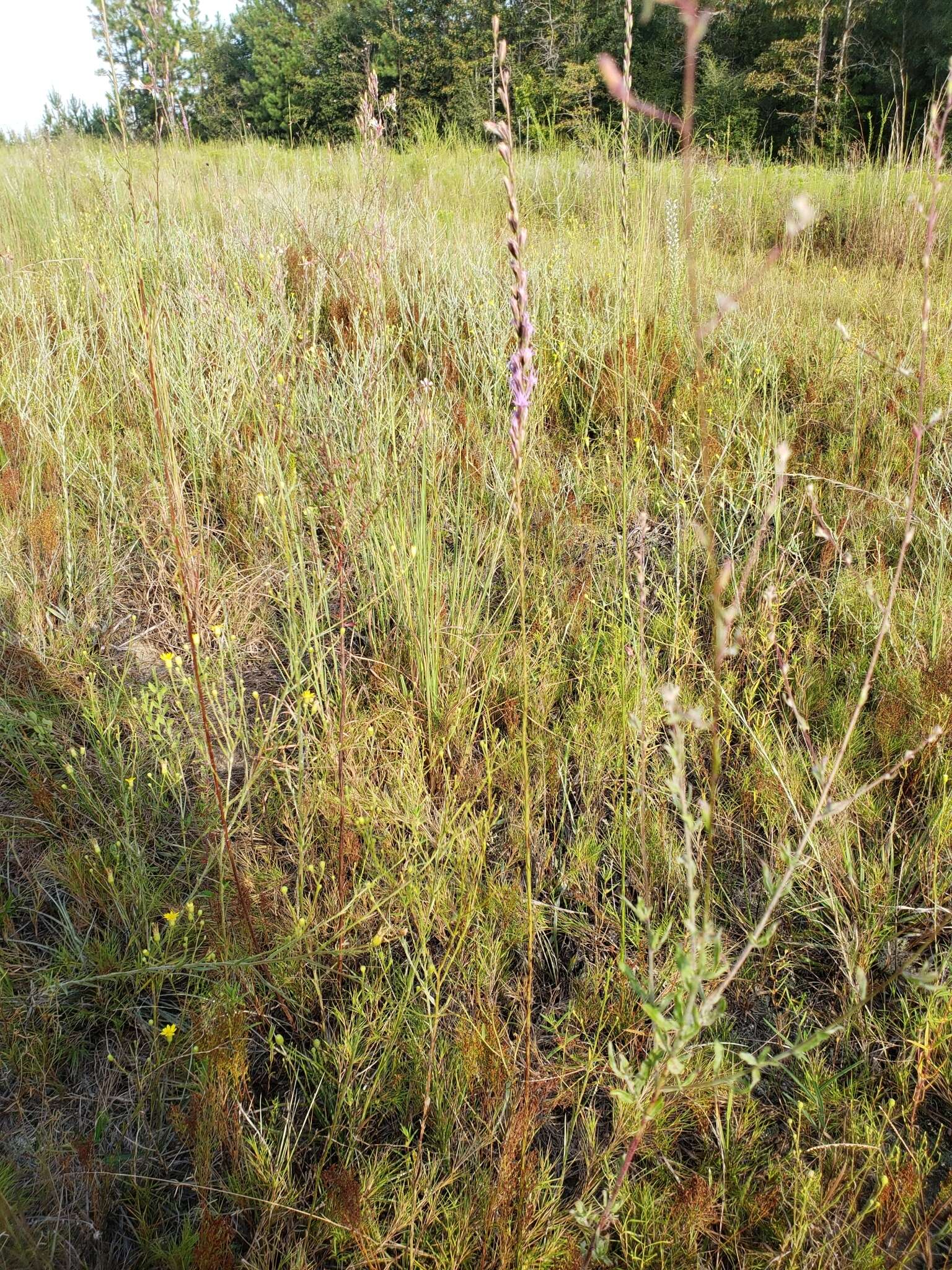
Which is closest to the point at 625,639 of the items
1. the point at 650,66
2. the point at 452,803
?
the point at 452,803

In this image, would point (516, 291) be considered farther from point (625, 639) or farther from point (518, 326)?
point (625, 639)

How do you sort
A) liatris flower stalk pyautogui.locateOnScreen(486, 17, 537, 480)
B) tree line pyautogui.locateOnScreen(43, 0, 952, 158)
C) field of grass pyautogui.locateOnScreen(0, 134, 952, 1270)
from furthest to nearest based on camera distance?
tree line pyautogui.locateOnScreen(43, 0, 952, 158)
field of grass pyautogui.locateOnScreen(0, 134, 952, 1270)
liatris flower stalk pyautogui.locateOnScreen(486, 17, 537, 480)

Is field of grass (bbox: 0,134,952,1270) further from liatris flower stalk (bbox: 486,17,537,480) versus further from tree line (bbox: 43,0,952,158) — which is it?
tree line (bbox: 43,0,952,158)

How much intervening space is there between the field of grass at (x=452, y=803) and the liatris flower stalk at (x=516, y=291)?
0.66ft

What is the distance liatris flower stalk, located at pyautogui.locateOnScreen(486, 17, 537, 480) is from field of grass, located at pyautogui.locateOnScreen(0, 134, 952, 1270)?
0.20 meters

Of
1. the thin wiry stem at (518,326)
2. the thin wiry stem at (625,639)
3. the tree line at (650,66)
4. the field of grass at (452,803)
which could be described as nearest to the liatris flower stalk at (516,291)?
the thin wiry stem at (518,326)

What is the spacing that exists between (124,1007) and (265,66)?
92.7ft

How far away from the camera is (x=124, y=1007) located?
4.47 ft

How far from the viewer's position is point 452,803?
1.65 m

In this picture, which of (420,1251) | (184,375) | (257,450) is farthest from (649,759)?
Answer: (184,375)

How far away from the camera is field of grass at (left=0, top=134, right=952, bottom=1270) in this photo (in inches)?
44.9

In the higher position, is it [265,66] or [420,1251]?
[265,66]

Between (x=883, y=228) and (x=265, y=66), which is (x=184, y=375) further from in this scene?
(x=265, y=66)

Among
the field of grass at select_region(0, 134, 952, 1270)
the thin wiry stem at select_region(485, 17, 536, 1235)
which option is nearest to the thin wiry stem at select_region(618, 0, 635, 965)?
the field of grass at select_region(0, 134, 952, 1270)
